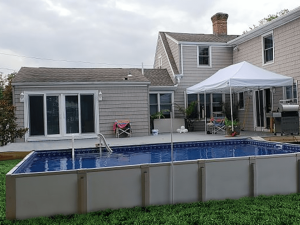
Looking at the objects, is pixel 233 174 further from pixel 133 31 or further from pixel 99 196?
pixel 133 31

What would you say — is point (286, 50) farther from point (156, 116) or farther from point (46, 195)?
point (46, 195)

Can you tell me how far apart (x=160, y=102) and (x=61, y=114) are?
5.42 meters

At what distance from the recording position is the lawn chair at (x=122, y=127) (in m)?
13.0

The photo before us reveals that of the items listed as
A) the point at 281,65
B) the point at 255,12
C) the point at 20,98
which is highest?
the point at 255,12

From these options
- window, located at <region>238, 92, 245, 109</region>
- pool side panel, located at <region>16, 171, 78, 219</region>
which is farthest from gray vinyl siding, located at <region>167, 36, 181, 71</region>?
pool side panel, located at <region>16, 171, 78, 219</region>

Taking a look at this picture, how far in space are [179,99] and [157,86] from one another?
145cm

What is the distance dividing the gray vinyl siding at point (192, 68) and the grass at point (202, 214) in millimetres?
11638

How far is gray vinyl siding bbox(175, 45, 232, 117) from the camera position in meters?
16.3

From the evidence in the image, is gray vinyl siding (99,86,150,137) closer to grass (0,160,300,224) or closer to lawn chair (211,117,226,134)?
lawn chair (211,117,226,134)

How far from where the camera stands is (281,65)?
42.1 ft

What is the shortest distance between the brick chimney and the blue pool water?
10186 millimetres

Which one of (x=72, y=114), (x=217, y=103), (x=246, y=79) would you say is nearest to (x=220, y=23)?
(x=217, y=103)

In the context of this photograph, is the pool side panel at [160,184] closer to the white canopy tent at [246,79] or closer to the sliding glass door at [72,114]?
the white canopy tent at [246,79]

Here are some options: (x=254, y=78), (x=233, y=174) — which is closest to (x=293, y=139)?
(x=254, y=78)
